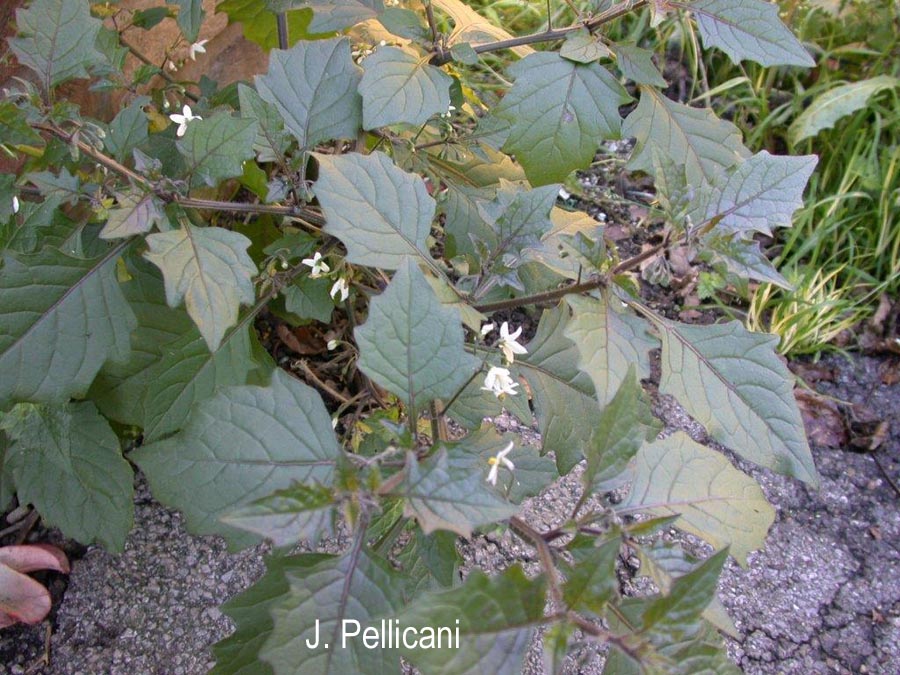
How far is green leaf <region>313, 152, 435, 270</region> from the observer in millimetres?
1162

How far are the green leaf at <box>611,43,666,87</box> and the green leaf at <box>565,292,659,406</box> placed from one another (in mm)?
588

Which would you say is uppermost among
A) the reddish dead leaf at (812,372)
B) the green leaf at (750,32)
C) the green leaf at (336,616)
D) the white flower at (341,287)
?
the green leaf at (750,32)

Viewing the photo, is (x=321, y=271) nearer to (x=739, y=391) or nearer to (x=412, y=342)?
(x=412, y=342)

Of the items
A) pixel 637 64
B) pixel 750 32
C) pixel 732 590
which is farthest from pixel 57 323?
pixel 732 590

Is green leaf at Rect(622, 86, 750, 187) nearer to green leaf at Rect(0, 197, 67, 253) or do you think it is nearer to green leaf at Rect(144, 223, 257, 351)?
green leaf at Rect(144, 223, 257, 351)

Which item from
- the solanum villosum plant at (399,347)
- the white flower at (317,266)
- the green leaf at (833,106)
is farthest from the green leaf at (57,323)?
the green leaf at (833,106)

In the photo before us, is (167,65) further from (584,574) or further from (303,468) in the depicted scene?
(584,574)

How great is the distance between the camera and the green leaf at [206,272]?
109 cm

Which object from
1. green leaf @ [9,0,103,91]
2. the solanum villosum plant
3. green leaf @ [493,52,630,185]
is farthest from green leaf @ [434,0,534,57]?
green leaf @ [9,0,103,91]

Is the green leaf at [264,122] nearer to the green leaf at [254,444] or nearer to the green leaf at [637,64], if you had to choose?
the green leaf at [254,444]

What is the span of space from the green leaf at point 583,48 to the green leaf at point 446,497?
0.84 meters

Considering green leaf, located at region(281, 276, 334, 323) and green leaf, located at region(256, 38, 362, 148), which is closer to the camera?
green leaf, located at region(256, 38, 362, 148)

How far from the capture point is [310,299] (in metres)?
1.47

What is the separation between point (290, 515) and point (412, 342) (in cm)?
29
